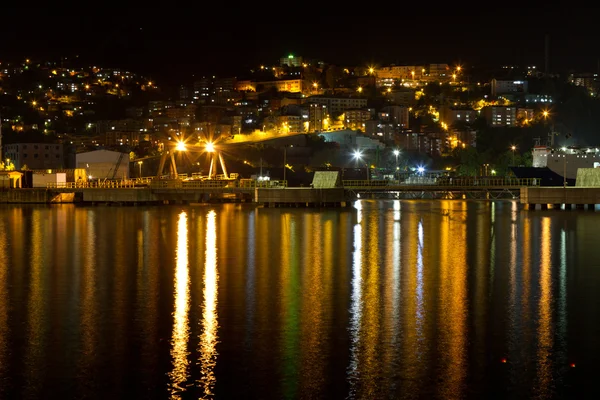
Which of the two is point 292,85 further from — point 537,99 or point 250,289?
point 250,289

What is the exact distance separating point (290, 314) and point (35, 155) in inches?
2891

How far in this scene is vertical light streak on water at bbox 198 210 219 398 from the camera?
450 inches

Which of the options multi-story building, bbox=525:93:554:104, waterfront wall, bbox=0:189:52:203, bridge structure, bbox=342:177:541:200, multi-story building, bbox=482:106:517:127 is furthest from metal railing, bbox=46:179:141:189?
multi-story building, bbox=525:93:554:104

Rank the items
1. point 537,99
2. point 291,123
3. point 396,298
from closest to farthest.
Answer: point 396,298
point 291,123
point 537,99

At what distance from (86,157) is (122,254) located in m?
49.4

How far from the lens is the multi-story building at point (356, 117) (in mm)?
112562

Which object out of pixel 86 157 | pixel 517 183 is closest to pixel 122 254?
pixel 517 183

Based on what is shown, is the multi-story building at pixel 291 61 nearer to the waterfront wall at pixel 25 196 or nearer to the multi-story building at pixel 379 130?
the multi-story building at pixel 379 130

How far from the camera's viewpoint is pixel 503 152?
330ft

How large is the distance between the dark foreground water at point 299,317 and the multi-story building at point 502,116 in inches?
3527

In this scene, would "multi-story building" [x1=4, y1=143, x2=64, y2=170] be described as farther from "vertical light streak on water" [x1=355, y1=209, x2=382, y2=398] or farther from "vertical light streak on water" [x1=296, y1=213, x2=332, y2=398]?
"vertical light streak on water" [x1=355, y1=209, x2=382, y2=398]

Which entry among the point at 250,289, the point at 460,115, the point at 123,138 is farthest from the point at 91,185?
A: the point at 460,115

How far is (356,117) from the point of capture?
114250mm

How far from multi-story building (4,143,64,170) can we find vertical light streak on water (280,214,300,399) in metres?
58.9
